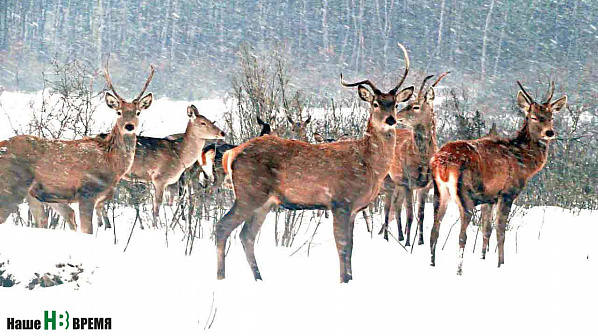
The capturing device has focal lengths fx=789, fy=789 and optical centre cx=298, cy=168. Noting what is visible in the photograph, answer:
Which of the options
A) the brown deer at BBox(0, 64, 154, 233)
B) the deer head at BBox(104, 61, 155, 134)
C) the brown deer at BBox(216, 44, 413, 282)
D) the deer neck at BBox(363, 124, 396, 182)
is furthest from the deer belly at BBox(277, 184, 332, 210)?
the deer head at BBox(104, 61, 155, 134)

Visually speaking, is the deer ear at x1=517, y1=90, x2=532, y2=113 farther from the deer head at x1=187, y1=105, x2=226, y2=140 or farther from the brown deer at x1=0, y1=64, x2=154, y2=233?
the deer head at x1=187, y1=105, x2=226, y2=140

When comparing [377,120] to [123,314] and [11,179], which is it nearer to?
[123,314]

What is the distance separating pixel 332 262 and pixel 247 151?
5.63ft

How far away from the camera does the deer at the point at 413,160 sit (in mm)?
10344

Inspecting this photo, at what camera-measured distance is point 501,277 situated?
795 centimetres

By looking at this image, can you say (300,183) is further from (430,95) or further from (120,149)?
(430,95)

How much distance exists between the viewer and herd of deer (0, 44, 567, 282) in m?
7.12

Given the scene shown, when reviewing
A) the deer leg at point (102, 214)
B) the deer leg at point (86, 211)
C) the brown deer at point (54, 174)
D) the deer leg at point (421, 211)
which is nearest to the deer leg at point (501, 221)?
the deer leg at point (421, 211)

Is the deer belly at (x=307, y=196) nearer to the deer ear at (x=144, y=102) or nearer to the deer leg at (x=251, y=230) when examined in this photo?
the deer leg at (x=251, y=230)

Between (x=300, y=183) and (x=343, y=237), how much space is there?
0.62 metres

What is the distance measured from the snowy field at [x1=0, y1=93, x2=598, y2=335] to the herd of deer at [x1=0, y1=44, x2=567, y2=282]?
446 mm

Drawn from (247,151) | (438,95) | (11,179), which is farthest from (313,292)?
(438,95)

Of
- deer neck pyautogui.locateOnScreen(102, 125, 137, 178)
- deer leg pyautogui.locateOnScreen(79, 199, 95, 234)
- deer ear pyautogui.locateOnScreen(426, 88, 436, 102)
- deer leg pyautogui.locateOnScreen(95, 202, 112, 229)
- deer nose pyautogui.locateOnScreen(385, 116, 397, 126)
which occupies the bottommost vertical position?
deer leg pyautogui.locateOnScreen(95, 202, 112, 229)

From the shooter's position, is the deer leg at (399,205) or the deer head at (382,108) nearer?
the deer head at (382,108)
